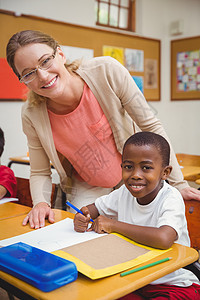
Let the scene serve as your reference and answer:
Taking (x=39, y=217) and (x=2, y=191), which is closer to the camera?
(x=39, y=217)

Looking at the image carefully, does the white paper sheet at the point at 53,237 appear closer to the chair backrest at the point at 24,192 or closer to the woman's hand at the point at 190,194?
the woman's hand at the point at 190,194

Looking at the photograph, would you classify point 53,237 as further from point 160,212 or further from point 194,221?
point 194,221

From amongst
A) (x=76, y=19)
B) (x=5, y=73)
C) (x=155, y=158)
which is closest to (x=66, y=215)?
(x=155, y=158)

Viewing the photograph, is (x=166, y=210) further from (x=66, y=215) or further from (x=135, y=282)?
(x=66, y=215)

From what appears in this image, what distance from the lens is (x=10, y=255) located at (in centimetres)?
89

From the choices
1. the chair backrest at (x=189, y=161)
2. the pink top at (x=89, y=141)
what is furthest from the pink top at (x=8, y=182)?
the chair backrest at (x=189, y=161)

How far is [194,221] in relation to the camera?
138 centimetres

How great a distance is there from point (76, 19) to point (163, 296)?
4491mm

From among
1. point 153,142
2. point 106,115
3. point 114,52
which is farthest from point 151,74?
point 153,142

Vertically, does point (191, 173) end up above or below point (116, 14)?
below

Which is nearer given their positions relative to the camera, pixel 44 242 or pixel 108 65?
pixel 44 242

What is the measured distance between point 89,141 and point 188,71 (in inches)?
192

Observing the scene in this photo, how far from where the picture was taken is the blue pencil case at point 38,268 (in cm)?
77

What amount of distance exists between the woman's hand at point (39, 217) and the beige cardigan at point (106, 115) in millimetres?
183
